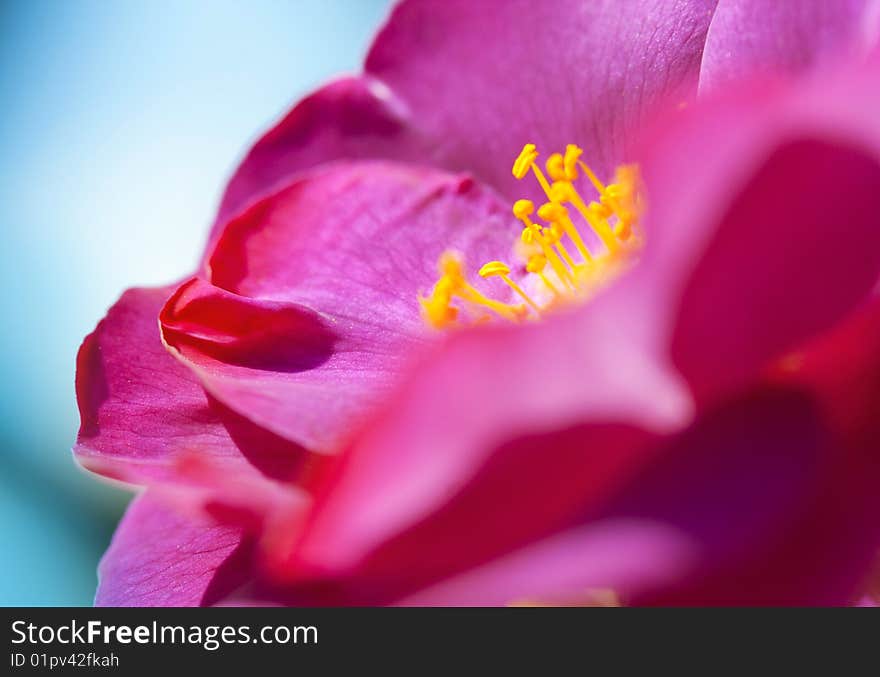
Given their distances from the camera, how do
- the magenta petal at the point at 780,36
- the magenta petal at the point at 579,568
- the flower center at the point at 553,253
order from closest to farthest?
the magenta petal at the point at 579,568
the magenta petal at the point at 780,36
the flower center at the point at 553,253

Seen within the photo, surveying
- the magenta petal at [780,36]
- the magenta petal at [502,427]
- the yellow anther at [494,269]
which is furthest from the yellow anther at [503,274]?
the magenta petal at [502,427]

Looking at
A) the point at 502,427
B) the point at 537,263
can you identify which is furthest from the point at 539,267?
the point at 502,427

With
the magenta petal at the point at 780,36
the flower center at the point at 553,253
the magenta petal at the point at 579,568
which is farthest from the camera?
the flower center at the point at 553,253

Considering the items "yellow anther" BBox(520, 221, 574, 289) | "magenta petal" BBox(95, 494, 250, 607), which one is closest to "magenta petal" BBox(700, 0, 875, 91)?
"yellow anther" BBox(520, 221, 574, 289)

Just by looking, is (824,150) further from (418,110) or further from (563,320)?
(418,110)

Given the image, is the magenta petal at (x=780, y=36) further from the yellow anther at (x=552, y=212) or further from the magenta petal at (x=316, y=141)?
the magenta petal at (x=316, y=141)

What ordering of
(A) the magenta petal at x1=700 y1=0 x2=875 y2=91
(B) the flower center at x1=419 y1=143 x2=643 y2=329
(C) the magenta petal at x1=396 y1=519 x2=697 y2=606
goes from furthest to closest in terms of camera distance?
(B) the flower center at x1=419 y1=143 x2=643 y2=329
(A) the magenta petal at x1=700 y1=0 x2=875 y2=91
(C) the magenta petal at x1=396 y1=519 x2=697 y2=606

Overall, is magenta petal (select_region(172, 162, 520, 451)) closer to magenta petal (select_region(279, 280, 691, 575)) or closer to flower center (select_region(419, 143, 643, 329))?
flower center (select_region(419, 143, 643, 329))
